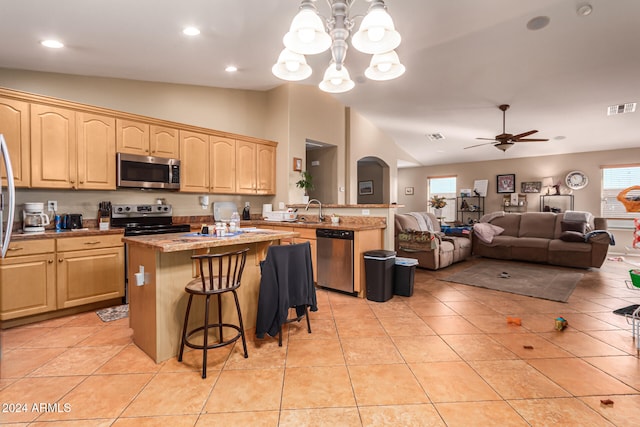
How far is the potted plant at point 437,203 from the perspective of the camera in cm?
896

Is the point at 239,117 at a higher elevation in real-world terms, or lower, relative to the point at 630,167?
higher

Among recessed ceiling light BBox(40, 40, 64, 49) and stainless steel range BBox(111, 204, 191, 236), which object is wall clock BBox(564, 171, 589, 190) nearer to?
stainless steel range BBox(111, 204, 191, 236)

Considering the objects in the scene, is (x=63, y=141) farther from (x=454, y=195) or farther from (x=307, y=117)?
(x=454, y=195)

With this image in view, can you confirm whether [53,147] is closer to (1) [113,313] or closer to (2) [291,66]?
(1) [113,313]

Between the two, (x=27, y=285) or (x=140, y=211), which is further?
(x=140, y=211)

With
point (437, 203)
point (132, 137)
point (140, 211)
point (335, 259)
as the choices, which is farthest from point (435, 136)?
point (140, 211)

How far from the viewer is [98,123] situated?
11.6ft

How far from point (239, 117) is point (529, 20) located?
4071 millimetres

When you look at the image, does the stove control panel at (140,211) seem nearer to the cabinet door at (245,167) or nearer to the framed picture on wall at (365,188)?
the cabinet door at (245,167)

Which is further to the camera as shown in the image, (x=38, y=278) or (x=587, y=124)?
(x=587, y=124)

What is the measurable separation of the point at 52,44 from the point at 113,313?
273 centimetres

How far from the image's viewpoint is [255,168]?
16.6ft

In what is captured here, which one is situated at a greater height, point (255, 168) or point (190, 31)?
point (190, 31)

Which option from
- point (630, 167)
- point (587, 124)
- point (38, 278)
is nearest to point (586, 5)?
point (587, 124)
